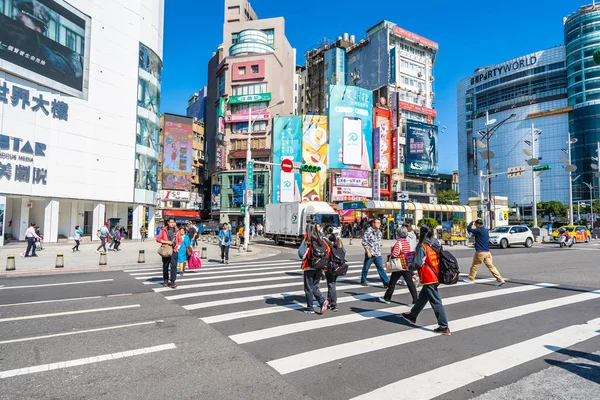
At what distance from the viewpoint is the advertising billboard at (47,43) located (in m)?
25.9

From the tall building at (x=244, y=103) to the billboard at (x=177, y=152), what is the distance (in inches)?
185

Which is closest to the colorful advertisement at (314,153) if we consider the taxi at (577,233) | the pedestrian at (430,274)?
the taxi at (577,233)

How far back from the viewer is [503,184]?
4067 inches

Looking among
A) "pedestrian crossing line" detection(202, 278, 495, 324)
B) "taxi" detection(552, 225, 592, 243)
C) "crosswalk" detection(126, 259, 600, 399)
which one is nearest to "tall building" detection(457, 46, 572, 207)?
"taxi" detection(552, 225, 592, 243)

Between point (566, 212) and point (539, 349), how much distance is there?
80847 mm

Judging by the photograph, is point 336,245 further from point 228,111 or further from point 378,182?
point 228,111

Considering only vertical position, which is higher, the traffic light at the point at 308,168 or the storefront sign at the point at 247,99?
the storefront sign at the point at 247,99

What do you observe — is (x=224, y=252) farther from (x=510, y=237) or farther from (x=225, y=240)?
(x=510, y=237)

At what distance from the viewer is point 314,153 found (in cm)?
5544

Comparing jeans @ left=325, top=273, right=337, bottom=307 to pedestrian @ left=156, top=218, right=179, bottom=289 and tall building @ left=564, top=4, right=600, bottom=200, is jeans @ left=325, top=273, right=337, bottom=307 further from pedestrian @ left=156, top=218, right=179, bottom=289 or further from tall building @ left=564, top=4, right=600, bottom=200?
tall building @ left=564, top=4, right=600, bottom=200

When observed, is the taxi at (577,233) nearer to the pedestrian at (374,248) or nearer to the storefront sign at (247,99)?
the pedestrian at (374,248)

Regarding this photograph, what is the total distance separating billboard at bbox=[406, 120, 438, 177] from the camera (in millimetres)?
60406

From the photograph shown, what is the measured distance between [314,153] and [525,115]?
75.7 meters

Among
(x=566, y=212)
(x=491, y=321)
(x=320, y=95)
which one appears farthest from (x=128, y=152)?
(x=566, y=212)
